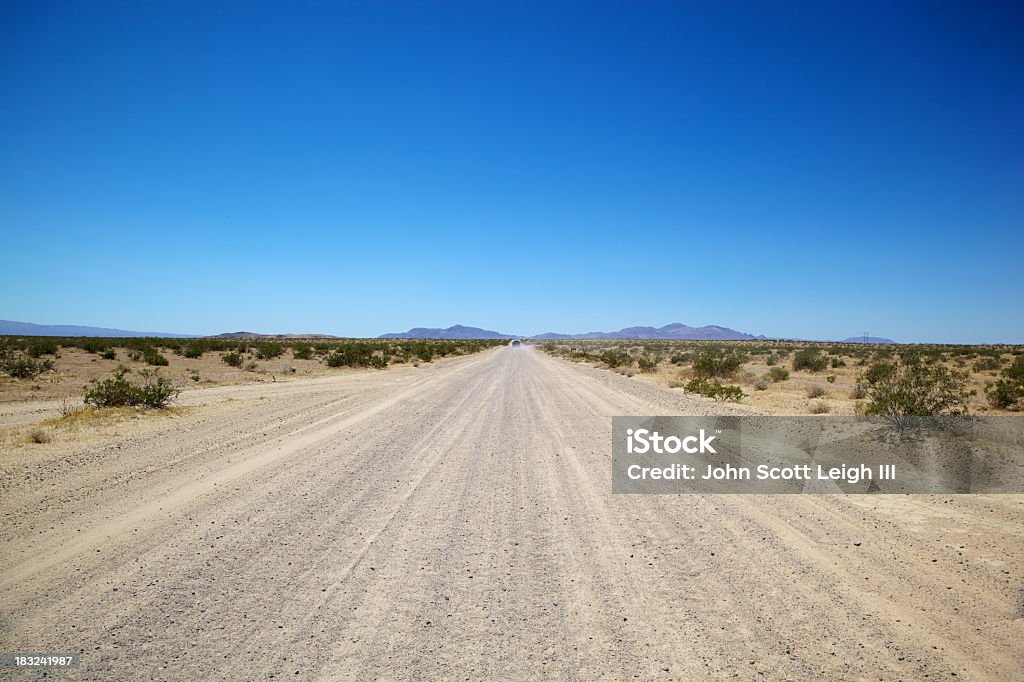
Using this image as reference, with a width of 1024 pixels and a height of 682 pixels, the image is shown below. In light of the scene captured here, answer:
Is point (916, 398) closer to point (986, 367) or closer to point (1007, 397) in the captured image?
point (1007, 397)

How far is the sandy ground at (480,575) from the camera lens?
3.40 m

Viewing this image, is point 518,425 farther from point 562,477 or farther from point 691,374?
point 691,374

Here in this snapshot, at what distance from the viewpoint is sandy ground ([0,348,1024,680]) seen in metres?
3.40

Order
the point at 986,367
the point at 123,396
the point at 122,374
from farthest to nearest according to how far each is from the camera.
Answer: the point at 986,367 → the point at 122,374 → the point at 123,396

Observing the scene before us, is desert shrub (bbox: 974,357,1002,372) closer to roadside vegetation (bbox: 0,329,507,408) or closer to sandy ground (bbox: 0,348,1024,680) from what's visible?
sandy ground (bbox: 0,348,1024,680)

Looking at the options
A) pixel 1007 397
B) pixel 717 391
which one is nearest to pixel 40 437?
pixel 717 391

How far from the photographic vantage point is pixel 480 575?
179 inches

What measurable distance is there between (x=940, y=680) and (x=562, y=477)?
4995 mm

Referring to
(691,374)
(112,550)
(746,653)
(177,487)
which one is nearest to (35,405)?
(177,487)

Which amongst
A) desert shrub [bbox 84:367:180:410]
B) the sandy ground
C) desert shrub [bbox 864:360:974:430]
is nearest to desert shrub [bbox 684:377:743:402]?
desert shrub [bbox 864:360:974:430]

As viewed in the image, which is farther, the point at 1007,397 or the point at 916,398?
the point at 1007,397

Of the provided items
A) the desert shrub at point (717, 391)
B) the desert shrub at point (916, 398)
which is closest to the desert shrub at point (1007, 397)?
the desert shrub at point (916, 398)

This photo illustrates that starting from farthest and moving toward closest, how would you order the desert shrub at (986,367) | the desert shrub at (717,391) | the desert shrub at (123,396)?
the desert shrub at (986,367) → the desert shrub at (717,391) → the desert shrub at (123,396)

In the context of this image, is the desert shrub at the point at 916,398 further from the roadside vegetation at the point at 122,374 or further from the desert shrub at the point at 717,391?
the roadside vegetation at the point at 122,374
